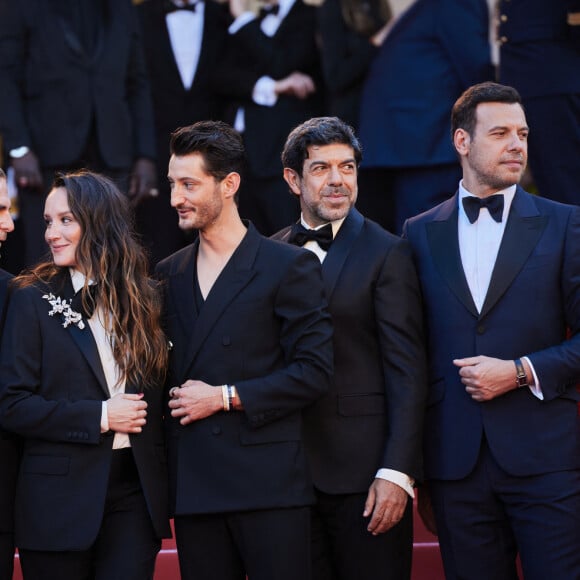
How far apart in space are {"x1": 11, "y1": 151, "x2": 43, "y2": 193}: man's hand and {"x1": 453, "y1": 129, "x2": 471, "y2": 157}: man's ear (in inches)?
101

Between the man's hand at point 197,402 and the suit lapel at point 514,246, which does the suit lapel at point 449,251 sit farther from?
the man's hand at point 197,402

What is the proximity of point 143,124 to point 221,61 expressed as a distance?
23.5 inches

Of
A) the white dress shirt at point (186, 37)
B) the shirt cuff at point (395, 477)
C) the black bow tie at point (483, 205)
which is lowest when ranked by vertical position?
the shirt cuff at point (395, 477)

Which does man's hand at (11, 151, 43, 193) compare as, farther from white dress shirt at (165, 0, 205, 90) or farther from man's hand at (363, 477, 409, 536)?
man's hand at (363, 477, 409, 536)

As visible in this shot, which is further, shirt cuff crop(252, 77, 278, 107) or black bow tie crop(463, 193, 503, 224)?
shirt cuff crop(252, 77, 278, 107)

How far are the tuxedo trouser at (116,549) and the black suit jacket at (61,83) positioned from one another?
2.81m

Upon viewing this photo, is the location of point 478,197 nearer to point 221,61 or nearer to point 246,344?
point 246,344

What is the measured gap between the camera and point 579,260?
4.19 m

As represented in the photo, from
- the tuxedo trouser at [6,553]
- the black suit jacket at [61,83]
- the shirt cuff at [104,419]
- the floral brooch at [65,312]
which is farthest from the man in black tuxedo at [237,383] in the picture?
the black suit jacket at [61,83]

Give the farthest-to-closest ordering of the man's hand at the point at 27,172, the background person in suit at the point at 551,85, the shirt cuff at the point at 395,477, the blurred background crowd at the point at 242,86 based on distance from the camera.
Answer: the blurred background crowd at the point at 242,86 → the man's hand at the point at 27,172 → the background person in suit at the point at 551,85 → the shirt cuff at the point at 395,477

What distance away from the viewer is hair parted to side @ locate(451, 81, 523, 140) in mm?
4512

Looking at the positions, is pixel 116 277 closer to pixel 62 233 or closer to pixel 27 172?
pixel 62 233

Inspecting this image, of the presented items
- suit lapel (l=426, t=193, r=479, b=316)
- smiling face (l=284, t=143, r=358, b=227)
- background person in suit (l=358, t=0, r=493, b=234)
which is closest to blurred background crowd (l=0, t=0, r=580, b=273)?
background person in suit (l=358, t=0, r=493, b=234)

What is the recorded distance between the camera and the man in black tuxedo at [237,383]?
12.9 feet
